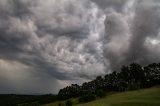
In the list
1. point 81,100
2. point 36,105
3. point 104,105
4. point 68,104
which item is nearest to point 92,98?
point 81,100

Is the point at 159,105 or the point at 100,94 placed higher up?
the point at 100,94

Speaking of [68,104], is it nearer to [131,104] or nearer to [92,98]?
[92,98]

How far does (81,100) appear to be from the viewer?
511ft

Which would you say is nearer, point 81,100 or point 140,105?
point 140,105

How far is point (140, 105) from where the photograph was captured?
3469 inches

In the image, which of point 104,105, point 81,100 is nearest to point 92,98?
point 81,100

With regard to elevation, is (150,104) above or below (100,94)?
below

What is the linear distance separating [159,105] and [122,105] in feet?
40.0

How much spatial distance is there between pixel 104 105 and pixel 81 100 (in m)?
65.1

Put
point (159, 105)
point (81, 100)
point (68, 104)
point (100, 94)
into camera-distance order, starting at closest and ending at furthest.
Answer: point (159, 105)
point (68, 104)
point (81, 100)
point (100, 94)

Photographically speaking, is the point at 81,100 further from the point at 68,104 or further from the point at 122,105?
the point at 122,105

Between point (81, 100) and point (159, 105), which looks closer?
point (159, 105)

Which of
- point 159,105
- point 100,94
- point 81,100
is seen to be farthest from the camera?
point 100,94

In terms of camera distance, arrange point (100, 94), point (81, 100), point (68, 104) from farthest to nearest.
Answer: point (100, 94) < point (81, 100) < point (68, 104)
